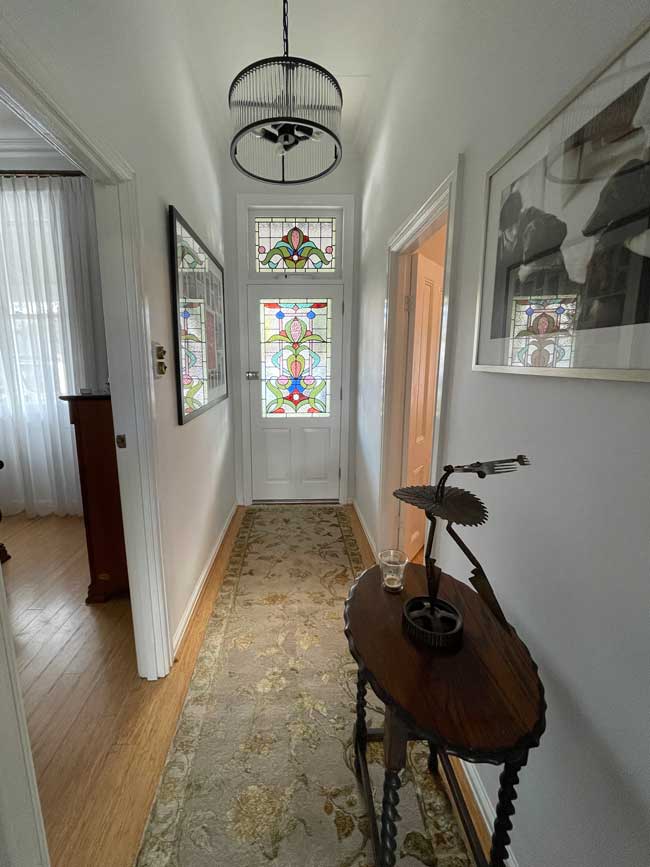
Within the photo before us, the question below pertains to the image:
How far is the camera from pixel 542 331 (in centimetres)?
85

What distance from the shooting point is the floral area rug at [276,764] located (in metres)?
1.06

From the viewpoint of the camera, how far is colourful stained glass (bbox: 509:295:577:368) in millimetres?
766

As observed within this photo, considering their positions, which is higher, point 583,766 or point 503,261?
point 503,261

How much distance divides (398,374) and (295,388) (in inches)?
53.6

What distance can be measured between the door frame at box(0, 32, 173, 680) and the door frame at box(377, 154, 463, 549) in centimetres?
115

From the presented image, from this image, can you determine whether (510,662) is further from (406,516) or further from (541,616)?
(406,516)

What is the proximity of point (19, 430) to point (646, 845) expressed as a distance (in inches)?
159

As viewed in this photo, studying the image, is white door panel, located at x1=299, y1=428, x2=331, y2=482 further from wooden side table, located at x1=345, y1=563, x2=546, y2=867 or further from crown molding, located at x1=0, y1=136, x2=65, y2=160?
crown molding, located at x1=0, y1=136, x2=65, y2=160

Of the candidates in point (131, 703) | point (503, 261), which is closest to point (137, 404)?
point (131, 703)

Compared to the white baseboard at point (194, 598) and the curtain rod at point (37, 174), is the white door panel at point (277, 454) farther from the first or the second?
the curtain rod at point (37, 174)

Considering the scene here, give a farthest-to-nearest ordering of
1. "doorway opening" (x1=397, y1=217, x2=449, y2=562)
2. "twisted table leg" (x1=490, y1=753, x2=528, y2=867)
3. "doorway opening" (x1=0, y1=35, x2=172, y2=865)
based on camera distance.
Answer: "doorway opening" (x1=397, y1=217, x2=449, y2=562) < "doorway opening" (x1=0, y1=35, x2=172, y2=865) < "twisted table leg" (x1=490, y1=753, x2=528, y2=867)

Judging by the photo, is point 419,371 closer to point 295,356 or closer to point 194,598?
point 295,356

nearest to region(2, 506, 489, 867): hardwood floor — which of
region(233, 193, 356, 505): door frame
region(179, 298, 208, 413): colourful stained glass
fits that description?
region(179, 298, 208, 413): colourful stained glass

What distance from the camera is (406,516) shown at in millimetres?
2383
